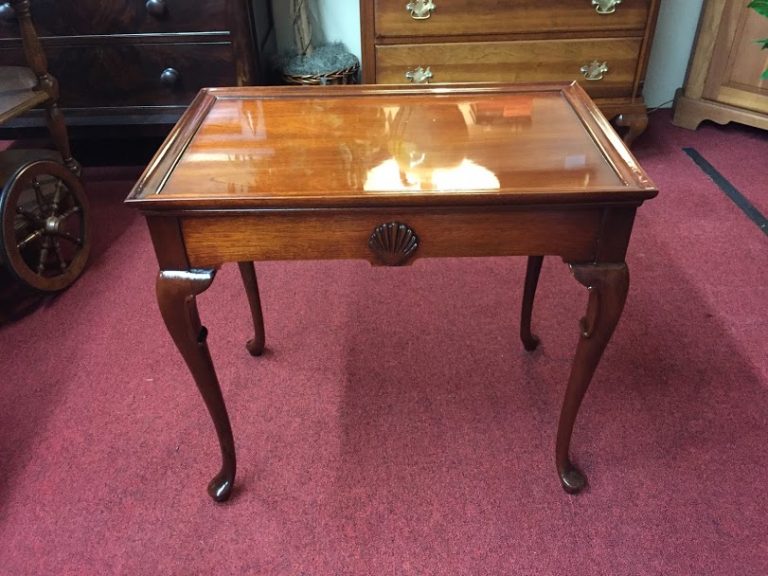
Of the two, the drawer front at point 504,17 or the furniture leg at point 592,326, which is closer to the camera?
the furniture leg at point 592,326

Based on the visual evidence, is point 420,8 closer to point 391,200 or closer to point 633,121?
point 633,121

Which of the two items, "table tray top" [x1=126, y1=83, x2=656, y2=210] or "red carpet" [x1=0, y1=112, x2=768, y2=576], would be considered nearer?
"table tray top" [x1=126, y1=83, x2=656, y2=210]

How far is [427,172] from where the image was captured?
1131 millimetres

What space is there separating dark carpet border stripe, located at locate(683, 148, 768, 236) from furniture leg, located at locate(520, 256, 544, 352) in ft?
3.69

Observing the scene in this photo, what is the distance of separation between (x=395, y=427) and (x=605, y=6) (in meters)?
1.80

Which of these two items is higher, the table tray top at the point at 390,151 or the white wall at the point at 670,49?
the table tray top at the point at 390,151

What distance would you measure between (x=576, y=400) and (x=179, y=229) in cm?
83

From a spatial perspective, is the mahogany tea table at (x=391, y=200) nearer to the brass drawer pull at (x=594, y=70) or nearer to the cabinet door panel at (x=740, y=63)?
the brass drawer pull at (x=594, y=70)

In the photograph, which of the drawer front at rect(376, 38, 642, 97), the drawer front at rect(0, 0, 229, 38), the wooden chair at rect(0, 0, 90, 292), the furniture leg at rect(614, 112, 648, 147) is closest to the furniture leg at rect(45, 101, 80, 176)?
the wooden chair at rect(0, 0, 90, 292)

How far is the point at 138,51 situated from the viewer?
245 centimetres

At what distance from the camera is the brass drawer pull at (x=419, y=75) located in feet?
8.38

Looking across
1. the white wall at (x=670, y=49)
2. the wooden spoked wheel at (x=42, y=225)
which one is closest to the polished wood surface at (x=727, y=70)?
the white wall at (x=670, y=49)

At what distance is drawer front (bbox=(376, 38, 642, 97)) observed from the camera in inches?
98.7

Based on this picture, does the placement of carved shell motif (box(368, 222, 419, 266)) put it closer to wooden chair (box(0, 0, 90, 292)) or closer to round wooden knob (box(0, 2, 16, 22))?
wooden chair (box(0, 0, 90, 292))
